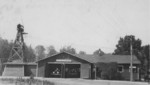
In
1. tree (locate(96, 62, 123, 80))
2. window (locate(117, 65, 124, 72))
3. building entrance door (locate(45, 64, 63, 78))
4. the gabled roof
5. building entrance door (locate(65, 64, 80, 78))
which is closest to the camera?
tree (locate(96, 62, 123, 80))

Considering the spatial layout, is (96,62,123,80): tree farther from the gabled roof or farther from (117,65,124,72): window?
the gabled roof

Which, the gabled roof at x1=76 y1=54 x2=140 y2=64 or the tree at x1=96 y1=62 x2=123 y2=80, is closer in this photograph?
the tree at x1=96 y1=62 x2=123 y2=80

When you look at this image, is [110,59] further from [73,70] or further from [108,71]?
[73,70]

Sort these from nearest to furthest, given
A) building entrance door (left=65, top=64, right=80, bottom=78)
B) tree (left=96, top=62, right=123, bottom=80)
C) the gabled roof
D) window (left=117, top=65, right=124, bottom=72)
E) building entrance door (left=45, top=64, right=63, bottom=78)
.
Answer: tree (left=96, top=62, right=123, bottom=80), window (left=117, top=65, right=124, bottom=72), the gabled roof, building entrance door (left=45, top=64, right=63, bottom=78), building entrance door (left=65, top=64, right=80, bottom=78)

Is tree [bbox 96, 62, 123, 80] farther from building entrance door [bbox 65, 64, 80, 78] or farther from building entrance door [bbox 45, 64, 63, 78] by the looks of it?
building entrance door [bbox 45, 64, 63, 78]

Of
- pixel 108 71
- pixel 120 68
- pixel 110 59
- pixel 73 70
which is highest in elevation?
pixel 110 59

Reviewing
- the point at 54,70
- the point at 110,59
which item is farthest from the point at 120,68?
the point at 54,70

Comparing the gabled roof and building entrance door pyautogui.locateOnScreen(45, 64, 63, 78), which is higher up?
the gabled roof

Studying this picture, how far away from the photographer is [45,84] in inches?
1010

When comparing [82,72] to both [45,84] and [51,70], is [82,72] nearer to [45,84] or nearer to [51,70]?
[51,70]

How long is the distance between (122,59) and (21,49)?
2122cm

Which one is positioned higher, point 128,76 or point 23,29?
point 23,29

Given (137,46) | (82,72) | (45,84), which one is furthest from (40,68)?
(137,46)

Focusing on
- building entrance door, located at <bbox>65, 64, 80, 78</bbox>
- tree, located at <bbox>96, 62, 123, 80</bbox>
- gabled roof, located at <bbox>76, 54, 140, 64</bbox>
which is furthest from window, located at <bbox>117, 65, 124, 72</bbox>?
building entrance door, located at <bbox>65, 64, 80, 78</bbox>
